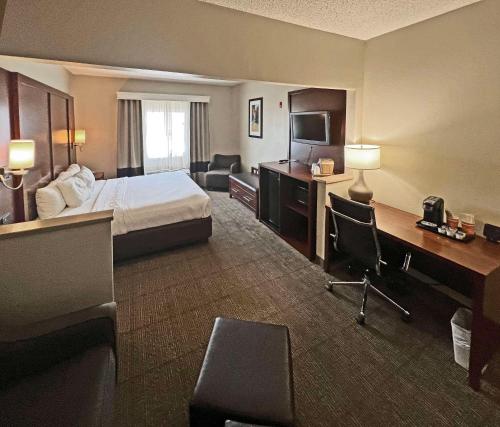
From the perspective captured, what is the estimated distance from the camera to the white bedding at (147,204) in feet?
10.7

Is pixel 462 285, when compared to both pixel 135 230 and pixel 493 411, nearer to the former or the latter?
pixel 493 411

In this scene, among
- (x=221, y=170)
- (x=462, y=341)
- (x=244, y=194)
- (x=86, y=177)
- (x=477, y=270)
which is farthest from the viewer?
(x=221, y=170)

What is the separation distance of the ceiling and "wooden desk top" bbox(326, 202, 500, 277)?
1.68 metres

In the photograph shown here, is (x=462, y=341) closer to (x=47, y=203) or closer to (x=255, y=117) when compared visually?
(x=47, y=203)

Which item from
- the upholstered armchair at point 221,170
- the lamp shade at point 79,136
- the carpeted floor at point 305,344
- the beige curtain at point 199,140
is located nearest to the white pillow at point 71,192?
the carpeted floor at point 305,344

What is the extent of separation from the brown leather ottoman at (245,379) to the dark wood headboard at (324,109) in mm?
2577

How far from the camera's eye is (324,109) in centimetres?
368

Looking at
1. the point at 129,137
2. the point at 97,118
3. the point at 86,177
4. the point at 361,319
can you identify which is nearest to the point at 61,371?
the point at 361,319

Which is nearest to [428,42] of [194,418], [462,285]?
[462,285]

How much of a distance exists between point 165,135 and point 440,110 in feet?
17.8

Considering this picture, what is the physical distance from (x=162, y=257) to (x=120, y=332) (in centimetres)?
132

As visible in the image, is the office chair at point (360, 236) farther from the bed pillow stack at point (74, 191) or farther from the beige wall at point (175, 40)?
the bed pillow stack at point (74, 191)

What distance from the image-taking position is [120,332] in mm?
2178

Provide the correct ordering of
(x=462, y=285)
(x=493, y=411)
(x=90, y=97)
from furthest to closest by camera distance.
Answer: (x=90, y=97) → (x=462, y=285) → (x=493, y=411)
